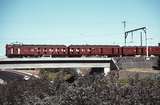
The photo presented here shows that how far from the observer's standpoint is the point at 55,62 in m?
79.4

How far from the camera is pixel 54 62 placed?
260ft

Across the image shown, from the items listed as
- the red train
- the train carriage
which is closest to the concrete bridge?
the red train

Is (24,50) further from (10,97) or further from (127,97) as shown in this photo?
(127,97)

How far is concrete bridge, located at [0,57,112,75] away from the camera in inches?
2995

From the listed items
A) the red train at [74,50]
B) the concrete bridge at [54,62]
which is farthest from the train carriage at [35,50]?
the concrete bridge at [54,62]

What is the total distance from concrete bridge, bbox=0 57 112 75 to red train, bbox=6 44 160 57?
2.44 metres

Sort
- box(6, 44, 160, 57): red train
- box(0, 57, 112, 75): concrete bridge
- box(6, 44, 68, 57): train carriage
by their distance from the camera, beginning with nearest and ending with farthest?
box(0, 57, 112, 75): concrete bridge → box(6, 44, 68, 57): train carriage → box(6, 44, 160, 57): red train

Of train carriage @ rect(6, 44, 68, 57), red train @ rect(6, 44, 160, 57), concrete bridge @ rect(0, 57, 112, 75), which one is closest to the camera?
concrete bridge @ rect(0, 57, 112, 75)

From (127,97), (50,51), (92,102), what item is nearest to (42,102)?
(92,102)

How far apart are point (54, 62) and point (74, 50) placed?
21.4ft

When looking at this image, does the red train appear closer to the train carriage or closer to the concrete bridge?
the train carriage

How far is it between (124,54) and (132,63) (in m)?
3.65

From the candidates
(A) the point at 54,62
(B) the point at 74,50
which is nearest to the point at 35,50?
(A) the point at 54,62

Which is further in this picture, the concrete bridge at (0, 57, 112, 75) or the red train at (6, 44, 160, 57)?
the red train at (6, 44, 160, 57)
